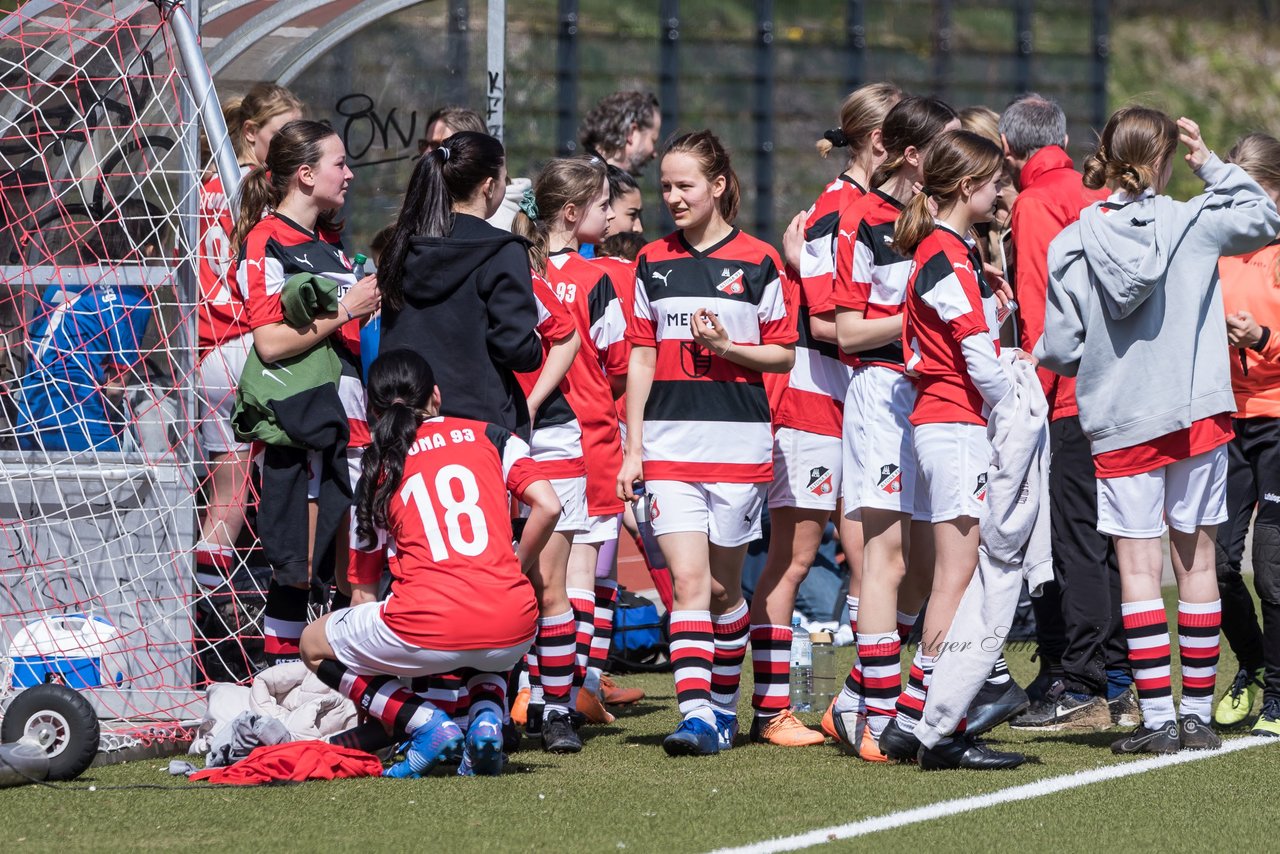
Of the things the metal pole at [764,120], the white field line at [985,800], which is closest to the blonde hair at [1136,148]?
the white field line at [985,800]

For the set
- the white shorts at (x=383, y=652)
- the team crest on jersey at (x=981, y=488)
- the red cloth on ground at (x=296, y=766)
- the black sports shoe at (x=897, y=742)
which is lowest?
the black sports shoe at (x=897, y=742)

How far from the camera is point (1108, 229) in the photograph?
18.5 feet

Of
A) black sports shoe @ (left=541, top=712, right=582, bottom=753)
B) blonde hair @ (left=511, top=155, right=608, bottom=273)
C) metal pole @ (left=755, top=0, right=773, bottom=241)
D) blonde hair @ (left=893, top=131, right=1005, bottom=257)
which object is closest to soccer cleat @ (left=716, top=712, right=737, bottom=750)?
black sports shoe @ (left=541, top=712, right=582, bottom=753)

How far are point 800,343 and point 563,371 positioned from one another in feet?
2.95

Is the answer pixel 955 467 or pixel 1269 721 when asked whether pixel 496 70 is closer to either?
pixel 955 467

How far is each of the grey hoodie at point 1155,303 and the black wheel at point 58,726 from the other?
3.30 m

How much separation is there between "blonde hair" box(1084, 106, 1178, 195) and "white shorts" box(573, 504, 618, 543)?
2.20m

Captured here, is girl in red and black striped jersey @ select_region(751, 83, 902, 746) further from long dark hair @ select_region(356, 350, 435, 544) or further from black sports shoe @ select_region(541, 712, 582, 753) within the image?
long dark hair @ select_region(356, 350, 435, 544)

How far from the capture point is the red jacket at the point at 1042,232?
670 cm

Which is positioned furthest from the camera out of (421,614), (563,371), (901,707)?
(563,371)

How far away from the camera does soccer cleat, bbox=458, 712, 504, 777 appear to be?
538cm

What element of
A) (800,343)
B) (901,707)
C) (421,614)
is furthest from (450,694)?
(800,343)

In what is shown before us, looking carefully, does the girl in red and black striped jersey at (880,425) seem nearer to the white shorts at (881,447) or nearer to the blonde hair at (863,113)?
the white shorts at (881,447)

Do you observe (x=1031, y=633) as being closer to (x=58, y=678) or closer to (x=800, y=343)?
(x=800, y=343)
